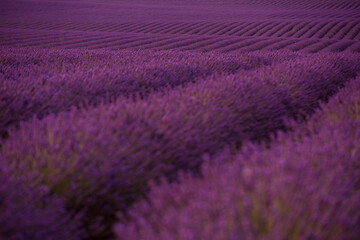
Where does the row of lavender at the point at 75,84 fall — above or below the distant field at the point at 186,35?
below

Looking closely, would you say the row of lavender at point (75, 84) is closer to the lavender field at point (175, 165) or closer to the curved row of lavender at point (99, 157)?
the lavender field at point (175, 165)

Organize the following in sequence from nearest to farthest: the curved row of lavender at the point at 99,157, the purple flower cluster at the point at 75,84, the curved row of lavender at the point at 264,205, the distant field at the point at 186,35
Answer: the curved row of lavender at the point at 264,205 < the curved row of lavender at the point at 99,157 < the purple flower cluster at the point at 75,84 < the distant field at the point at 186,35

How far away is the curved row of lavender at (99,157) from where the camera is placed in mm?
1481

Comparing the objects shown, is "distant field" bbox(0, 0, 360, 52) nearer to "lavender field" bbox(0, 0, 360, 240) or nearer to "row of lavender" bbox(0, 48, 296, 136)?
"row of lavender" bbox(0, 48, 296, 136)

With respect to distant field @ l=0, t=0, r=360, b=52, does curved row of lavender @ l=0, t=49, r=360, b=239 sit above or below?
below

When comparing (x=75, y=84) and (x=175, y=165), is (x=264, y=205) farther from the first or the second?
(x=75, y=84)

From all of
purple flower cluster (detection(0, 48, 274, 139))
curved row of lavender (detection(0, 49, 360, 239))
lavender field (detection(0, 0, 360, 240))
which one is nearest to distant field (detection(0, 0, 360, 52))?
purple flower cluster (detection(0, 48, 274, 139))

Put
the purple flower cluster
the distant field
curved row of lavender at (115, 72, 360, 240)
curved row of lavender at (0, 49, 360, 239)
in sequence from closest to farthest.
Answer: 1. curved row of lavender at (115, 72, 360, 240)
2. curved row of lavender at (0, 49, 360, 239)
3. the purple flower cluster
4. the distant field

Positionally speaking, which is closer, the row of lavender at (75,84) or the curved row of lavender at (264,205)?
the curved row of lavender at (264,205)

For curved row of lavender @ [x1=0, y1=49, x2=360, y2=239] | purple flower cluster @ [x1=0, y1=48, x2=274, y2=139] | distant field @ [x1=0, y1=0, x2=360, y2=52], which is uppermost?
distant field @ [x1=0, y1=0, x2=360, y2=52]

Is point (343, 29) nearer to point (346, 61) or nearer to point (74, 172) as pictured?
point (346, 61)

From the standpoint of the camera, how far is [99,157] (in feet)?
5.79

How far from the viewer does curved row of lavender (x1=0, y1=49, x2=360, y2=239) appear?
1.48 metres

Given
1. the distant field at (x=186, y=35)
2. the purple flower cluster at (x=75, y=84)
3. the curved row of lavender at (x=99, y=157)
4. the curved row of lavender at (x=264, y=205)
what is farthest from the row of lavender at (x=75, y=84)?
the distant field at (x=186, y=35)
